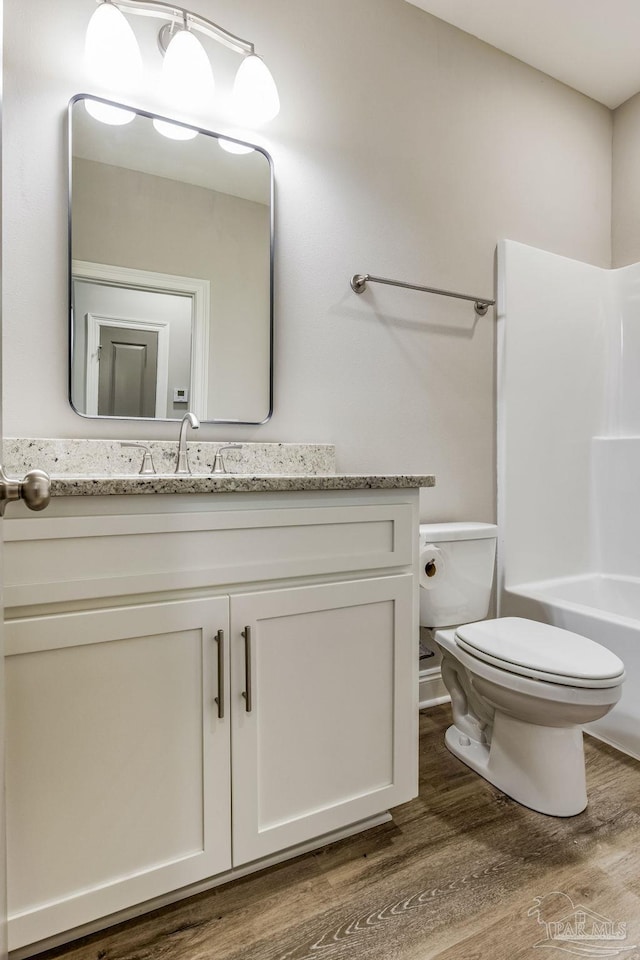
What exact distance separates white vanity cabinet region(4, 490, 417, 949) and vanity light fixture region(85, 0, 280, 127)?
122cm

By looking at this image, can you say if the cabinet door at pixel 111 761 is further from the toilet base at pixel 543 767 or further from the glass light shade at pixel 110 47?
the glass light shade at pixel 110 47

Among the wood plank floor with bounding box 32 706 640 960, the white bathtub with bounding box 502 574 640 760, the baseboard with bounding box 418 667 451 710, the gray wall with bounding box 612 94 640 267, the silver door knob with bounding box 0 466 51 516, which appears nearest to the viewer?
the silver door knob with bounding box 0 466 51 516

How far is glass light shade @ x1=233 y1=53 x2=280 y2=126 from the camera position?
156 centimetres

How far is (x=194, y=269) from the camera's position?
5.21ft

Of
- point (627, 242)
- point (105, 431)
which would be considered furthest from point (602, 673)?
point (627, 242)

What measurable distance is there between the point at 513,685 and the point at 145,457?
114 cm

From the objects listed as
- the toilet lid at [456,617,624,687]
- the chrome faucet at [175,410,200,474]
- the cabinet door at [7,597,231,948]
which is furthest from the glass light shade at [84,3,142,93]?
the toilet lid at [456,617,624,687]

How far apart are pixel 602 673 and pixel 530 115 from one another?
225cm

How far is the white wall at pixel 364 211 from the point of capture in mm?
1381

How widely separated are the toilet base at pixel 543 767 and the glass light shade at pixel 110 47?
203 cm

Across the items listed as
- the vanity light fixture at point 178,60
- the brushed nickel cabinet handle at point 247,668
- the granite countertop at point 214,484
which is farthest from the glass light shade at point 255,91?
the brushed nickel cabinet handle at point 247,668

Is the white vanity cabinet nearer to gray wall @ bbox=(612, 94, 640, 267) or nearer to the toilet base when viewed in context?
the toilet base

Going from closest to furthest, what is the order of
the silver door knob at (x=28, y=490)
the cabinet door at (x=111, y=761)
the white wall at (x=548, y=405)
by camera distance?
the silver door knob at (x=28, y=490)
the cabinet door at (x=111, y=761)
the white wall at (x=548, y=405)

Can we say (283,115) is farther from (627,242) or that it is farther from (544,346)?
(627,242)
